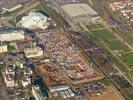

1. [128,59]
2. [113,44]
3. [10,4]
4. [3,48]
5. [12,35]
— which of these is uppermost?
[10,4]

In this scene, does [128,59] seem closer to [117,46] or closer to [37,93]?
[117,46]

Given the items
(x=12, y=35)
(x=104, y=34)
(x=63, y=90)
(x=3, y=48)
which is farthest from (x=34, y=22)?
(x=63, y=90)

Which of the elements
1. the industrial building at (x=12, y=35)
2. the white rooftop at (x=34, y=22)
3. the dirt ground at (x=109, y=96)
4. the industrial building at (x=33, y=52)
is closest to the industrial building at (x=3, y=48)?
the industrial building at (x=33, y=52)

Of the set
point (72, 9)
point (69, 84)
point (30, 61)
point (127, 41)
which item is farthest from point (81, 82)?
point (72, 9)

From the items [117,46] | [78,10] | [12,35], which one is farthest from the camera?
[78,10]

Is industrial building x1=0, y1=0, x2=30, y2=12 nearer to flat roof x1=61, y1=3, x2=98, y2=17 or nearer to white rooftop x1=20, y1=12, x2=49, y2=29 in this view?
white rooftop x1=20, y1=12, x2=49, y2=29

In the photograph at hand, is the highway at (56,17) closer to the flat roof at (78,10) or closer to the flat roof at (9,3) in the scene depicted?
the flat roof at (78,10)

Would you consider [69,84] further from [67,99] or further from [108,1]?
[108,1]

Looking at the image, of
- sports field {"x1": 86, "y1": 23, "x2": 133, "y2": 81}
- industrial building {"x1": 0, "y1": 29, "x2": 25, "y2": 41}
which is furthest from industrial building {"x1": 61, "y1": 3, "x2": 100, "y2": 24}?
industrial building {"x1": 0, "y1": 29, "x2": 25, "y2": 41}
